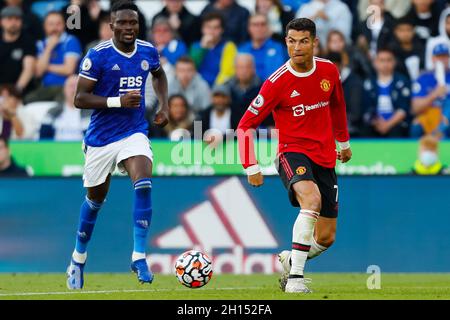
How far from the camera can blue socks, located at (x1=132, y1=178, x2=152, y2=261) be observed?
1062 centimetres

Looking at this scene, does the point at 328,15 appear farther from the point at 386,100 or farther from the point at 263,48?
the point at 386,100

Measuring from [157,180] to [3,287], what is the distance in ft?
14.4

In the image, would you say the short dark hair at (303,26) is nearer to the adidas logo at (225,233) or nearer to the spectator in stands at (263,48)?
the adidas logo at (225,233)

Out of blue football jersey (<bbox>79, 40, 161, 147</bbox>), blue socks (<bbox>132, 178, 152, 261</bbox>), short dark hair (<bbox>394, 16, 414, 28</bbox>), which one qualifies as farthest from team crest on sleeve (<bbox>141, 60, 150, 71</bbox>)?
short dark hair (<bbox>394, 16, 414, 28</bbox>)

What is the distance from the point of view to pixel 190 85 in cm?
1700

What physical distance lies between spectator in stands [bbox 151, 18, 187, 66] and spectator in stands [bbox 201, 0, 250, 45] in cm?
67

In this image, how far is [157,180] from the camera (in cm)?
1580

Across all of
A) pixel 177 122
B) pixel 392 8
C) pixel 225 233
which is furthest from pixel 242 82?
pixel 392 8

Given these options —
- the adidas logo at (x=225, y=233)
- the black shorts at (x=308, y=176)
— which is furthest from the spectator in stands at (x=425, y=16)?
the black shorts at (x=308, y=176)

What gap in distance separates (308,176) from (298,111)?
0.64 meters

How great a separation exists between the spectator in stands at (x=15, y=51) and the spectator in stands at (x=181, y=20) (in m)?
2.06
